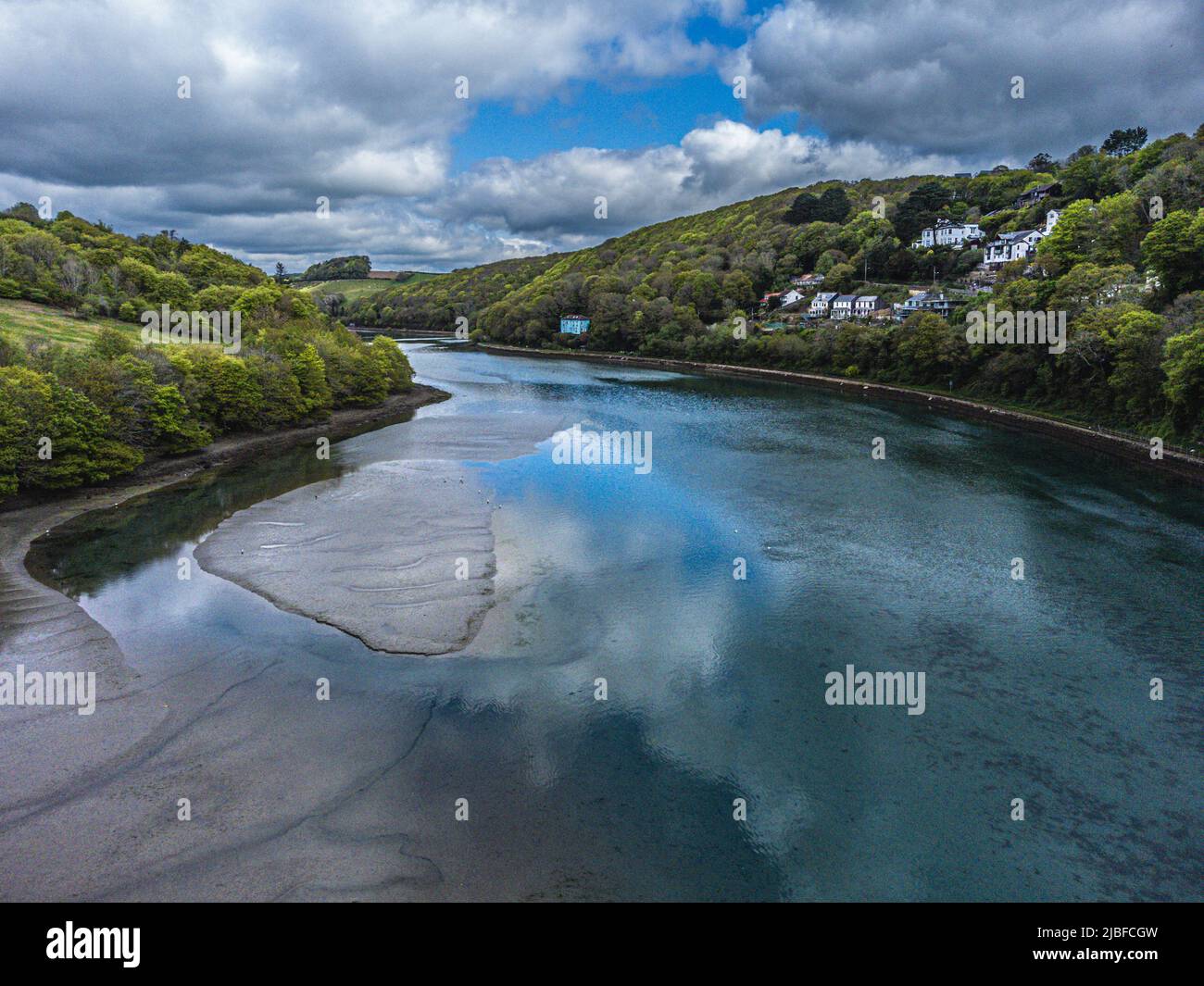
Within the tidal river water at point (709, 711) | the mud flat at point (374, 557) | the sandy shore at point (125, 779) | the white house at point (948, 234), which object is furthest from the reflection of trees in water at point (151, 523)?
the white house at point (948, 234)

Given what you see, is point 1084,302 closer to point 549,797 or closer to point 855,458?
point 855,458

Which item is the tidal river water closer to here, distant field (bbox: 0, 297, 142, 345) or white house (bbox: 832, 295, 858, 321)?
distant field (bbox: 0, 297, 142, 345)

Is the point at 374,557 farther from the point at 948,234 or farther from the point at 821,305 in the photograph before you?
the point at 948,234

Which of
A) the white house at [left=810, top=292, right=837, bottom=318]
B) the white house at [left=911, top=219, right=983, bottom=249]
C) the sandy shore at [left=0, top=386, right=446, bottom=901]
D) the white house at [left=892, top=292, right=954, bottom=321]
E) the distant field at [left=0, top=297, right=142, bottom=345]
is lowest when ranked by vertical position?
the sandy shore at [left=0, top=386, right=446, bottom=901]

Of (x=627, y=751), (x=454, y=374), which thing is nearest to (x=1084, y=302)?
(x=627, y=751)

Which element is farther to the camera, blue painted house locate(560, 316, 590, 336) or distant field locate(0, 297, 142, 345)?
blue painted house locate(560, 316, 590, 336)

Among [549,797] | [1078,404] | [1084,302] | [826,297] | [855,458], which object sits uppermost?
[826,297]

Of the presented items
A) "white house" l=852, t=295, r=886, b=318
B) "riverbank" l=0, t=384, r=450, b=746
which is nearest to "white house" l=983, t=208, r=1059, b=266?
"white house" l=852, t=295, r=886, b=318

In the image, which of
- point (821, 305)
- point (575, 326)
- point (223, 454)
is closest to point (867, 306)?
point (821, 305)
